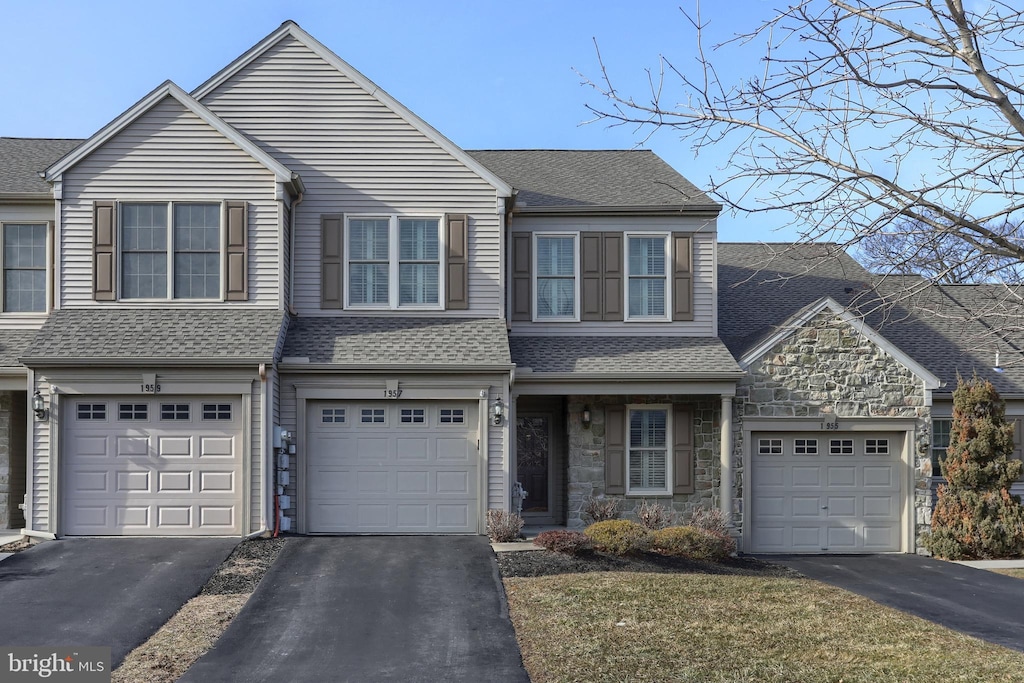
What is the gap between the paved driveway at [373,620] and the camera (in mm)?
9633

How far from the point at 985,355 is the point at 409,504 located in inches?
459

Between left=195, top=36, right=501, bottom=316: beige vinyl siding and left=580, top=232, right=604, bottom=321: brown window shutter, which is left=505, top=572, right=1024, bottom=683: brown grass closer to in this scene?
left=580, top=232, right=604, bottom=321: brown window shutter

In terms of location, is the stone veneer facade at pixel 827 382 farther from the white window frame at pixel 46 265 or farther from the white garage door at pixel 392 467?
the white window frame at pixel 46 265

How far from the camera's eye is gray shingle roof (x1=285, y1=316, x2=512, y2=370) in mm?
16391

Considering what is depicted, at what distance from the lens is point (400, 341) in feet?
55.5

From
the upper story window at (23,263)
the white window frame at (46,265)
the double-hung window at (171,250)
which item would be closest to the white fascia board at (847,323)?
the double-hung window at (171,250)

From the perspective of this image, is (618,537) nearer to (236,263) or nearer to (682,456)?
(682,456)

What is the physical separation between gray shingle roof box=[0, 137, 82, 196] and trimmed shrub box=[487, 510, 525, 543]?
900 cm

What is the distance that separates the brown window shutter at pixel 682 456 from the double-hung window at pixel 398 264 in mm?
4610

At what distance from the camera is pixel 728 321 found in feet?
65.8

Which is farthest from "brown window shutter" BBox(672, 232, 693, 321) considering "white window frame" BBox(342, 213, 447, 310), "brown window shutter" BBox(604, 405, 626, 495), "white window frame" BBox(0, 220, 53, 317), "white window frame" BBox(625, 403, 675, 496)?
"white window frame" BBox(0, 220, 53, 317)

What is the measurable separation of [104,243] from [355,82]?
4.91 m

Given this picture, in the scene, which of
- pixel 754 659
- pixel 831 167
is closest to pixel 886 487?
pixel 754 659

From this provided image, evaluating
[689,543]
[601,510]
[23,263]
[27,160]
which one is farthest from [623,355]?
[27,160]
